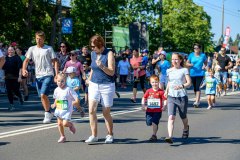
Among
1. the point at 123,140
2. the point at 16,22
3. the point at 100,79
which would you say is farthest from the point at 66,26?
the point at 100,79

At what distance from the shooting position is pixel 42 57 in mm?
11664

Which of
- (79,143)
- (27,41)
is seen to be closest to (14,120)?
(79,143)

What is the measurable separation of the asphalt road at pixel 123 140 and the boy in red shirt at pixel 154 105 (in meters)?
0.31

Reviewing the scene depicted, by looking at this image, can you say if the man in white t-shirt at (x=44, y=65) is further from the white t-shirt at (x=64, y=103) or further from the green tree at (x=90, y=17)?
the green tree at (x=90, y=17)

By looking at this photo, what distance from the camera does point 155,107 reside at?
368 inches

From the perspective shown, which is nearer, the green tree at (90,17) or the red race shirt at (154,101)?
the red race shirt at (154,101)

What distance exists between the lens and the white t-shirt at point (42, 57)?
11672 mm

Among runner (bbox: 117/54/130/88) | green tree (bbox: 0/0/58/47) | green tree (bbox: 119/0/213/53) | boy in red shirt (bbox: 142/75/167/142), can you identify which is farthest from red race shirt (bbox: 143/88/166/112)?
green tree (bbox: 119/0/213/53)

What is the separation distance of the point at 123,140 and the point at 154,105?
77cm

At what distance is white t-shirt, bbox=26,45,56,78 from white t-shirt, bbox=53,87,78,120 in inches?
99.9

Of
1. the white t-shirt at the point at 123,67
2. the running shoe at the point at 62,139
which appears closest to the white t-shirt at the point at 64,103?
the running shoe at the point at 62,139

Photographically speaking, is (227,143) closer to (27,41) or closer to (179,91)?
(179,91)

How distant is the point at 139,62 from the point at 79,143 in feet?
28.8

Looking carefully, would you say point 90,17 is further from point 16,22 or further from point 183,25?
point 183,25
